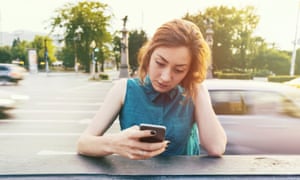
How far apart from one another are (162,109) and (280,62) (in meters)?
36.9

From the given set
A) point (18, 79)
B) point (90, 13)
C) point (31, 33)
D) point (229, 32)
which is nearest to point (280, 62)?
point (229, 32)

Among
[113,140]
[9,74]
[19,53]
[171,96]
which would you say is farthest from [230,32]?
[19,53]

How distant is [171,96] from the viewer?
140 cm

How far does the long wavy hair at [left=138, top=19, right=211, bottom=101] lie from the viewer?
1302 mm

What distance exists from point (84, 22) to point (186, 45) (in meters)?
34.2

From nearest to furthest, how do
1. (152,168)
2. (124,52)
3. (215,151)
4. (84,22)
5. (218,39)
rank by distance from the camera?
(152,168), (215,151), (124,52), (218,39), (84,22)

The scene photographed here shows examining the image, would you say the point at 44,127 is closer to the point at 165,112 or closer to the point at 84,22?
the point at 165,112

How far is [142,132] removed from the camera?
1022mm

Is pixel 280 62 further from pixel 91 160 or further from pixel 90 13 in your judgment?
pixel 91 160

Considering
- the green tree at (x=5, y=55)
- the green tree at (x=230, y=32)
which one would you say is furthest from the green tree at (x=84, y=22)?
the green tree at (x=5, y=55)

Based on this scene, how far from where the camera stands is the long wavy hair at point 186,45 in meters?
1.30

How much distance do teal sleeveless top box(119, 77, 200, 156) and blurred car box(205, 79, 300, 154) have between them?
2059 millimetres

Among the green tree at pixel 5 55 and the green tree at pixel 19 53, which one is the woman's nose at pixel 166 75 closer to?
the green tree at pixel 5 55

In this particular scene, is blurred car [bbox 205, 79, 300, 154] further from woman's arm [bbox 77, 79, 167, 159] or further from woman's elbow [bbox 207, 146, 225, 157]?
woman's arm [bbox 77, 79, 167, 159]
